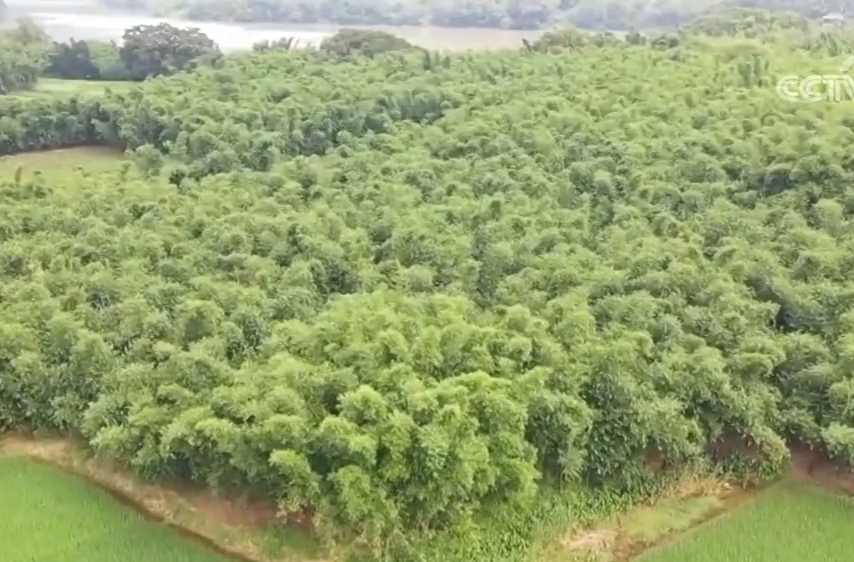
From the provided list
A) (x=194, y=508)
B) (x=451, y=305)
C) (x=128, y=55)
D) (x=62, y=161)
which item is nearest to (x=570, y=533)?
(x=451, y=305)

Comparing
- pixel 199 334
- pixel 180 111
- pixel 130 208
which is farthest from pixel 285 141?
pixel 199 334

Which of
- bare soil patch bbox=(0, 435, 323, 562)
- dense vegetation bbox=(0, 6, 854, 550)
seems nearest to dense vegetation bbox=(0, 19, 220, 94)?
dense vegetation bbox=(0, 6, 854, 550)

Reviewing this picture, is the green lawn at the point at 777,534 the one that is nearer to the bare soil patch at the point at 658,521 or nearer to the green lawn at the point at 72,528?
the bare soil patch at the point at 658,521

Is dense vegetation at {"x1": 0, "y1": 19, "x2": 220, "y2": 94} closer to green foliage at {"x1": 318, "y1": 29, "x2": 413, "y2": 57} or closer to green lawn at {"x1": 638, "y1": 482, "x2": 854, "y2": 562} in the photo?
green foliage at {"x1": 318, "y1": 29, "x2": 413, "y2": 57}

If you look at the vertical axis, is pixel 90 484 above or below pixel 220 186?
below

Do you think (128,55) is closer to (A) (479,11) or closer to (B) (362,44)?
(B) (362,44)

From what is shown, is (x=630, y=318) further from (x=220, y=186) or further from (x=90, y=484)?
(x=220, y=186)

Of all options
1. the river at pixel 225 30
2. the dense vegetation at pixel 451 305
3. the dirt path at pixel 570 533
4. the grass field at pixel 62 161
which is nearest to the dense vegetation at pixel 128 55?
the river at pixel 225 30
